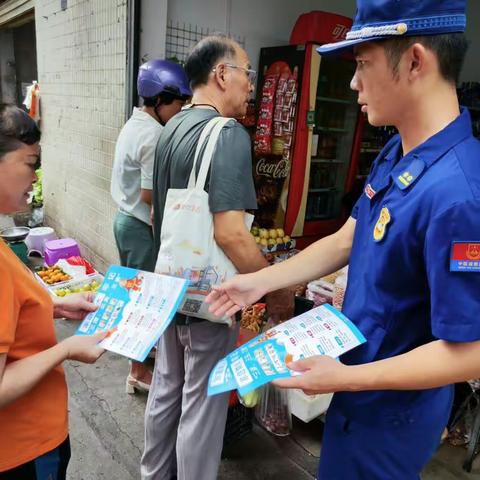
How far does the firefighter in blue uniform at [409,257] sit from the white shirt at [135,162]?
169 cm

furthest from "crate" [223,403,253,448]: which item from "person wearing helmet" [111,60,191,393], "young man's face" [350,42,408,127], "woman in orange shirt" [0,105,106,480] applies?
"young man's face" [350,42,408,127]

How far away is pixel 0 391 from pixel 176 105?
2.13 m

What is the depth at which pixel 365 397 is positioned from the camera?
113 centimetres

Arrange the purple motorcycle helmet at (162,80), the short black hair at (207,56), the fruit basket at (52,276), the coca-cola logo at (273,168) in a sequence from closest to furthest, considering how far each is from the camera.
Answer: the short black hair at (207,56), the purple motorcycle helmet at (162,80), the fruit basket at (52,276), the coca-cola logo at (273,168)

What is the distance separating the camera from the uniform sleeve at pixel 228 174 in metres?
1.63

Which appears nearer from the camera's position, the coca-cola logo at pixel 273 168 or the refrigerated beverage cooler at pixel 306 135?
the refrigerated beverage cooler at pixel 306 135

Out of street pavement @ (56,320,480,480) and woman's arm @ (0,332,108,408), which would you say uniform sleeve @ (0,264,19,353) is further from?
street pavement @ (56,320,480,480)

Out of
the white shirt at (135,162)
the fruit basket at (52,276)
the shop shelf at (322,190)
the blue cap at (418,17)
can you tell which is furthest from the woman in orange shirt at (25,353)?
the shop shelf at (322,190)

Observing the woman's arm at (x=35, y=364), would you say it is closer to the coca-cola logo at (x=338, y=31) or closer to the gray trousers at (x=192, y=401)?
the gray trousers at (x=192, y=401)

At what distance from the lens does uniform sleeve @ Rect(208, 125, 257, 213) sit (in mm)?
1628

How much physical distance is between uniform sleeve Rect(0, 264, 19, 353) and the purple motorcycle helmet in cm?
188

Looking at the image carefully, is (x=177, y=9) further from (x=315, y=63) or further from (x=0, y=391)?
(x=0, y=391)

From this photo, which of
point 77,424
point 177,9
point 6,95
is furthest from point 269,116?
point 6,95

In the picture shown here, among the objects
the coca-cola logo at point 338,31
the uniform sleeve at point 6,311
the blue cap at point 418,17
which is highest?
the coca-cola logo at point 338,31
